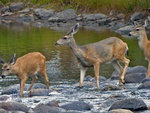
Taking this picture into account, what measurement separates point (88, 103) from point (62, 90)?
7.74ft

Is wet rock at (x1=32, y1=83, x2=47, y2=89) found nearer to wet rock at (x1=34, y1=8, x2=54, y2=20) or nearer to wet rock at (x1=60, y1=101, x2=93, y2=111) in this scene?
wet rock at (x1=60, y1=101, x2=93, y2=111)

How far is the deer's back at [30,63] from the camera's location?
14.0 metres

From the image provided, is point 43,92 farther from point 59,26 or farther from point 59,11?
point 59,11

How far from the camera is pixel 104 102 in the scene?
12.3 m

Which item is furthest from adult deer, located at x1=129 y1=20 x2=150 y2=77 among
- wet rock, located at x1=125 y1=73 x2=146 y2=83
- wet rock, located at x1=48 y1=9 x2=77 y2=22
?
wet rock, located at x1=48 y1=9 x2=77 y2=22

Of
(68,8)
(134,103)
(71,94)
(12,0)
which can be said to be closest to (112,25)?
(68,8)

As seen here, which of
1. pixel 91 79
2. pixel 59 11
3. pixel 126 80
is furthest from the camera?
pixel 59 11

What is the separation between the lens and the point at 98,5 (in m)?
44.1

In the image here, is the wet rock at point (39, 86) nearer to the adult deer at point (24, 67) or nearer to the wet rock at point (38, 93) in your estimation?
the adult deer at point (24, 67)

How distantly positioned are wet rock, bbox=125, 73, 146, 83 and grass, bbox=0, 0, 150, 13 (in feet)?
75.4

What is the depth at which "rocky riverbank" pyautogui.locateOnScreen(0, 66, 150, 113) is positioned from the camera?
37.4ft

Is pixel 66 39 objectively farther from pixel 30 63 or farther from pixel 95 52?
pixel 30 63

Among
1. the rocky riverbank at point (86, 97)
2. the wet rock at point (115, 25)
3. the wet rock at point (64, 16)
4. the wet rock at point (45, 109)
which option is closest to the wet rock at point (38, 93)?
the rocky riverbank at point (86, 97)

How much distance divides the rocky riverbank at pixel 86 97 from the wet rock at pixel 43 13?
29.3 metres
